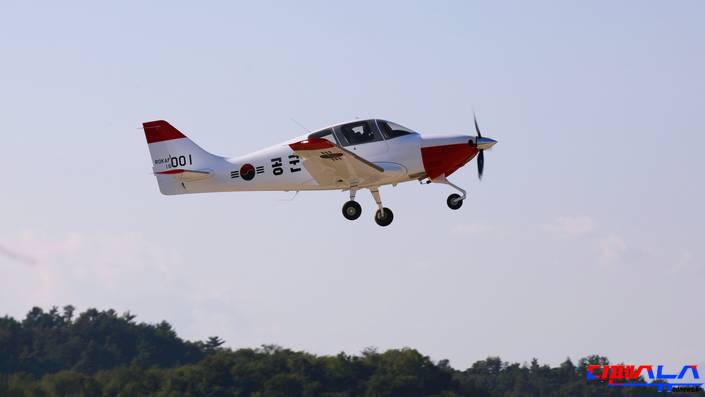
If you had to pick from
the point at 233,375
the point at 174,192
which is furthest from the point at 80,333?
the point at 174,192

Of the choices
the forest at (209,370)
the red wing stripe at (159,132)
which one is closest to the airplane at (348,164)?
the red wing stripe at (159,132)

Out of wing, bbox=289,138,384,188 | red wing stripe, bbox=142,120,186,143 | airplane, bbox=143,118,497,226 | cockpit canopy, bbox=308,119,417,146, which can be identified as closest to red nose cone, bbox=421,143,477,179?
airplane, bbox=143,118,497,226

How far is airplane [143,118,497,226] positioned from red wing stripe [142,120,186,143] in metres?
1.52

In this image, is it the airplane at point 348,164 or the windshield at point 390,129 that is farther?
the windshield at point 390,129

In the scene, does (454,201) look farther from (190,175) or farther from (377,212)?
(190,175)

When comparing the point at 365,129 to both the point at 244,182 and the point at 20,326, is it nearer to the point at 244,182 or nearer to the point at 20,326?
the point at 244,182

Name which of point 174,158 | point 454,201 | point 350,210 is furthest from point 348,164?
point 174,158

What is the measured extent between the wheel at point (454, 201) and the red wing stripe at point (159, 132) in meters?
7.79

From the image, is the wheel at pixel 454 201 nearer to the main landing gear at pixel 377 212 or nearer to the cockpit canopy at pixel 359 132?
the main landing gear at pixel 377 212

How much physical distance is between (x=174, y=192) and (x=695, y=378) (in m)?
15.3

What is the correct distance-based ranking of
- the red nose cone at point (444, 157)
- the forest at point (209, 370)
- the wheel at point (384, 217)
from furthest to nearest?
the forest at point (209, 370), the wheel at point (384, 217), the red nose cone at point (444, 157)

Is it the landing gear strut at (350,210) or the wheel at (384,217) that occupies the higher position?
the landing gear strut at (350,210)

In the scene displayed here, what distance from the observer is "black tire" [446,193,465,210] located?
29.9 meters

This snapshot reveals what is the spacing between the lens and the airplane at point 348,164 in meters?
28.9
